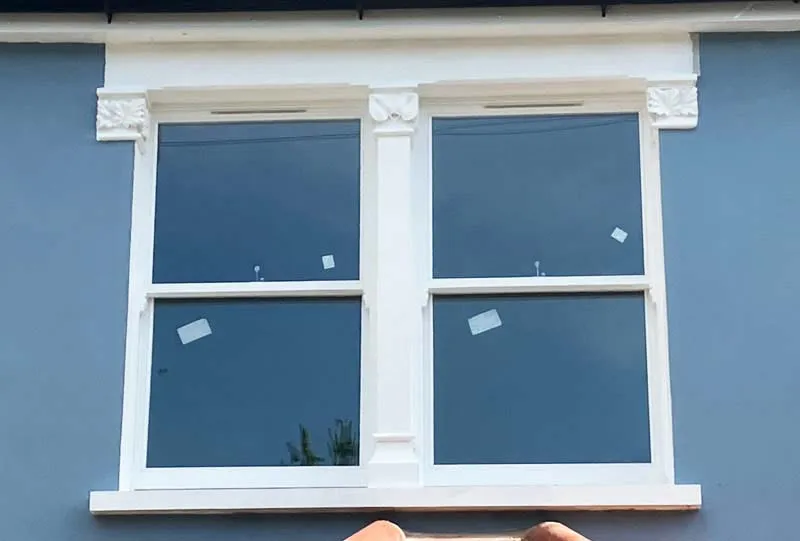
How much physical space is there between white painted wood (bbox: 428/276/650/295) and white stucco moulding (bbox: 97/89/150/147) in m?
1.30

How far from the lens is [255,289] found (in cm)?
521

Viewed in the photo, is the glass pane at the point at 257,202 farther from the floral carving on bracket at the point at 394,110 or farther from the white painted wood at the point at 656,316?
the white painted wood at the point at 656,316

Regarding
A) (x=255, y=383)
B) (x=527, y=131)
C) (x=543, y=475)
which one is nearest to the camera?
(x=543, y=475)

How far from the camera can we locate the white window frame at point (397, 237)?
482 cm

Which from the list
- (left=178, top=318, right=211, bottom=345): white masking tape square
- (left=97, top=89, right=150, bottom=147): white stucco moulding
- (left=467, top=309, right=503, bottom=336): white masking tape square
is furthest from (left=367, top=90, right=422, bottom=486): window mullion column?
(left=97, top=89, right=150, bottom=147): white stucco moulding

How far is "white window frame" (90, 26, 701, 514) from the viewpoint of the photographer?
15.8ft

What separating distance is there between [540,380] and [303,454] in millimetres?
934

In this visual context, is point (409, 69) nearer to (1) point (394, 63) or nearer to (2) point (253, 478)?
(1) point (394, 63)

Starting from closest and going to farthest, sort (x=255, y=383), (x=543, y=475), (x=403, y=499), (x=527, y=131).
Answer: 1. (x=403, y=499)
2. (x=543, y=475)
3. (x=255, y=383)
4. (x=527, y=131)

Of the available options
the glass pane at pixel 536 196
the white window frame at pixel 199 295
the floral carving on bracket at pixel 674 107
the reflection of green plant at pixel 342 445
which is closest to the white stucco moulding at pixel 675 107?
the floral carving on bracket at pixel 674 107

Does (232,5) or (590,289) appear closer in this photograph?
(590,289)

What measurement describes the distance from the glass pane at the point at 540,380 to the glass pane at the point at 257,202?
0.54 m

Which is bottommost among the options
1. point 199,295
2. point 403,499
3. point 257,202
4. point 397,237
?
point 403,499

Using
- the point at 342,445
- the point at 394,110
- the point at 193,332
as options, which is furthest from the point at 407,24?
the point at 342,445
